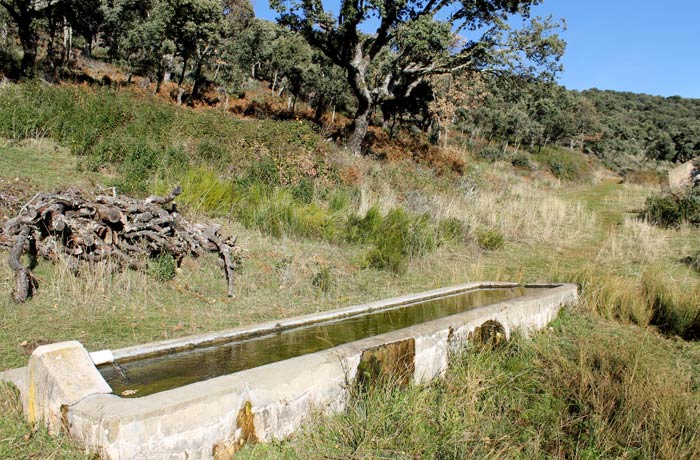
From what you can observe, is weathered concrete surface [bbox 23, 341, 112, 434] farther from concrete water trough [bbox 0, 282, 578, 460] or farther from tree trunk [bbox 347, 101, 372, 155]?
tree trunk [bbox 347, 101, 372, 155]

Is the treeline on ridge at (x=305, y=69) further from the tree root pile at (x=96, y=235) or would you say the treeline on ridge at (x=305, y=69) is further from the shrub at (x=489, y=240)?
the tree root pile at (x=96, y=235)

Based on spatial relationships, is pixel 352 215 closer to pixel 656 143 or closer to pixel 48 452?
pixel 48 452

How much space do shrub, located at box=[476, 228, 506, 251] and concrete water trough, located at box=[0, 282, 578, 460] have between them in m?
4.80

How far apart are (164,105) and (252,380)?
10.3 meters

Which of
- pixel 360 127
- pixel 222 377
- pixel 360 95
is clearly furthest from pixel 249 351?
pixel 360 95

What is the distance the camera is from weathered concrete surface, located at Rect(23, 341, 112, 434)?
7.09 ft

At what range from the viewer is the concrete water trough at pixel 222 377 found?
6.60ft

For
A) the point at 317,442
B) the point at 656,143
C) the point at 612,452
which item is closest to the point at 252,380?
the point at 317,442

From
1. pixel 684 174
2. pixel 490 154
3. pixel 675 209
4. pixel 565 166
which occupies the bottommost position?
pixel 675 209

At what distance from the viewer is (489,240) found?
9.09 m

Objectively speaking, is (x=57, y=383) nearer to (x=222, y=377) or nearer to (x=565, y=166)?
(x=222, y=377)

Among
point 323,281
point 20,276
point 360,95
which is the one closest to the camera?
point 20,276

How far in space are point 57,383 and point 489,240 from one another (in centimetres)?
792

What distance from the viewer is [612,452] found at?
2674 millimetres
